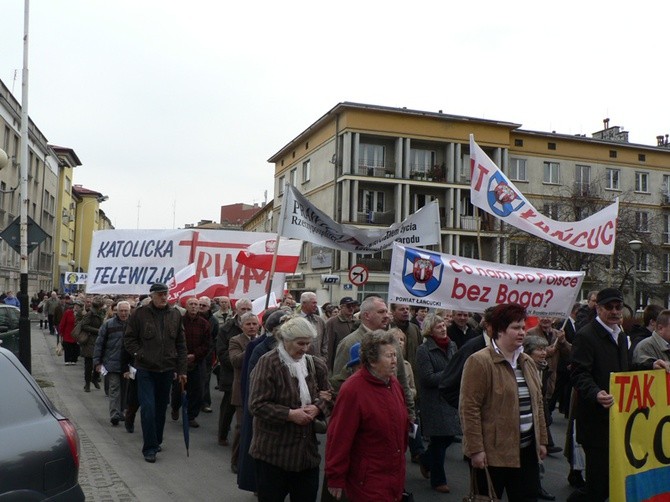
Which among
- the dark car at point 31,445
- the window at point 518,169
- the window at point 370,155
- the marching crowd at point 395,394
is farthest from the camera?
the window at point 518,169

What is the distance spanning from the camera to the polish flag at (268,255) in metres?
12.2

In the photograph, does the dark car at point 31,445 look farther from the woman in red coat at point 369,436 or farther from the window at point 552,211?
the window at point 552,211

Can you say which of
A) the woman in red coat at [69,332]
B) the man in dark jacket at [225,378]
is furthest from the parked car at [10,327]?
the man in dark jacket at [225,378]

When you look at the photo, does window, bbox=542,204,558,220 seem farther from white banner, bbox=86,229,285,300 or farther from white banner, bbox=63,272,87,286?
white banner, bbox=86,229,285,300

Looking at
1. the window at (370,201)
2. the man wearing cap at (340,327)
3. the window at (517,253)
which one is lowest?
the man wearing cap at (340,327)

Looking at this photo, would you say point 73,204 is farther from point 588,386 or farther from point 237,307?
point 588,386

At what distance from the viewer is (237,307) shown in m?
10.3

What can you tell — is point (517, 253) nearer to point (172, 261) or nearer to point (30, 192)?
point (30, 192)

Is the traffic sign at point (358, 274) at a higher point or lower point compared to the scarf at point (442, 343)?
higher

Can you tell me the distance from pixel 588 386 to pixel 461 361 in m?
0.99

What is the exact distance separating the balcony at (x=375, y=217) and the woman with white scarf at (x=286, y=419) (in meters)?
39.9

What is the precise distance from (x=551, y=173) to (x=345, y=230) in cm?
4347

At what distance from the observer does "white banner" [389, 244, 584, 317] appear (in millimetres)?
8406

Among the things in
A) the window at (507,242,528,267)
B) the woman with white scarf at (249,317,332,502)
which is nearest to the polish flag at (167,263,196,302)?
the woman with white scarf at (249,317,332,502)
